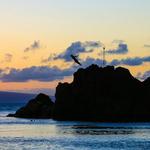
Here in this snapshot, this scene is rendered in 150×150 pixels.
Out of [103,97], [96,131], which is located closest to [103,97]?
[103,97]

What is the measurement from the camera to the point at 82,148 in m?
80.6

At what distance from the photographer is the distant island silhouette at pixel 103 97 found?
17675 cm

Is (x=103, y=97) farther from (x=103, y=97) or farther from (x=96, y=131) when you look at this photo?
(x=96, y=131)

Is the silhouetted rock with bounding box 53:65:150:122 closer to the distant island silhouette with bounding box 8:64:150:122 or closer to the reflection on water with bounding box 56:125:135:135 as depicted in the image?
the distant island silhouette with bounding box 8:64:150:122

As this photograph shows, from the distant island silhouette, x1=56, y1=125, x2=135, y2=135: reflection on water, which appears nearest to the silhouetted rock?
the distant island silhouette

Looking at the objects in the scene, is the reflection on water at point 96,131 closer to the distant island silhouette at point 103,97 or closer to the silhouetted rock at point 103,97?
the silhouetted rock at point 103,97

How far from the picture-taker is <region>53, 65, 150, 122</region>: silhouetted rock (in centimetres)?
17675

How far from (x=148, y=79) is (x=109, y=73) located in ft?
42.0

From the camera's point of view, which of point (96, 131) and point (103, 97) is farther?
point (103, 97)

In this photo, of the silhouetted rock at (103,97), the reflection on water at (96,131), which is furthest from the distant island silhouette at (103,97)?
the reflection on water at (96,131)

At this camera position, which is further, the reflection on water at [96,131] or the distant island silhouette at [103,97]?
the distant island silhouette at [103,97]

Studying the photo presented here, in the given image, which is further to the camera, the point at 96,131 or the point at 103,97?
the point at 103,97

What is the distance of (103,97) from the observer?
180375 mm

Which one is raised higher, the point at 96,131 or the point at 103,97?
the point at 103,97
